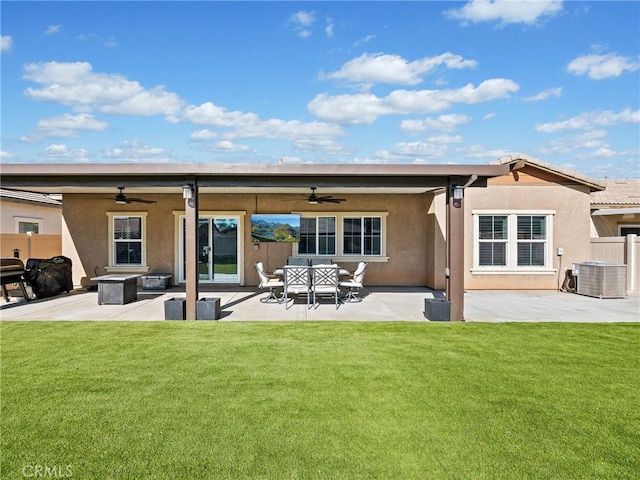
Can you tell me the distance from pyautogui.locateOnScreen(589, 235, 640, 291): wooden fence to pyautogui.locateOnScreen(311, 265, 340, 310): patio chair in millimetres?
8437

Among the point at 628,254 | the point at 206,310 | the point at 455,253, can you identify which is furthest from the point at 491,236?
the point at 206,310

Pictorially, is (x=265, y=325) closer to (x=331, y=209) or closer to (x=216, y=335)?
(x=216, y=335)

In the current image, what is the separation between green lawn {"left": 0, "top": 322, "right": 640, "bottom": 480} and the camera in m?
3.05

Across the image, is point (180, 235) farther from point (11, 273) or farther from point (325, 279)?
point (325, 279)

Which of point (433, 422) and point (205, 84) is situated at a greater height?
point (205, 84)

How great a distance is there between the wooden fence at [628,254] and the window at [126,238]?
13949 mm

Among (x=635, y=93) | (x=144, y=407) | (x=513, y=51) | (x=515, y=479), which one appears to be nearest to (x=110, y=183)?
(x=144, y=407)

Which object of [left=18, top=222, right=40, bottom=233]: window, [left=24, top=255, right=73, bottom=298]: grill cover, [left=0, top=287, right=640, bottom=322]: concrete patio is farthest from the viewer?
[left=18, top=222, right=40, bottom=233]: window

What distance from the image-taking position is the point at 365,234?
13.2 metres

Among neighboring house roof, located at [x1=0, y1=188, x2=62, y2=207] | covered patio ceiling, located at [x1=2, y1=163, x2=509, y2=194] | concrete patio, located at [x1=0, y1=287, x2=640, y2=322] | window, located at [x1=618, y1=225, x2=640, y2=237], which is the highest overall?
neighboring house roof, located at [x1=0, y1=188, x2=62, y2=207]

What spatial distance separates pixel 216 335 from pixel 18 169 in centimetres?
495

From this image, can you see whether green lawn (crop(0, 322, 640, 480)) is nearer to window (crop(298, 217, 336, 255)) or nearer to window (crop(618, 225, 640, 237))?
window (crop(298, 217, 336, 255))

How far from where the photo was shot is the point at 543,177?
1254 cm

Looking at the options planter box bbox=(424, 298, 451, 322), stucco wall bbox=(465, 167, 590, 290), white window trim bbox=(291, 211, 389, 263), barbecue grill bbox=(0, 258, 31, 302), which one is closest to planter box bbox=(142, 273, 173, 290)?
barbecue grill bbox=(0, 258, 31, 302)
